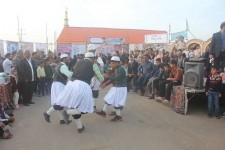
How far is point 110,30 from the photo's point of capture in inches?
1796

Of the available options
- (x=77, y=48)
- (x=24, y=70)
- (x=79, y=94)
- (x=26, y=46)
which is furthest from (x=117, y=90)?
(x=77, y=48)

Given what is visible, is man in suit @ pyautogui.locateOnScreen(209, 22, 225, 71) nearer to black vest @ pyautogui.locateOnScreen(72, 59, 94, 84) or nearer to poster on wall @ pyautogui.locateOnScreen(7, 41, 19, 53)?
black vest @ pyautogui.locateOnScreen(72, 59, 94, 84)

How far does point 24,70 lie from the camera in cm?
1166

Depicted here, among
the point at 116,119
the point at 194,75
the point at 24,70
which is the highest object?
the point at 24,70

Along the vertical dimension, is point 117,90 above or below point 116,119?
above

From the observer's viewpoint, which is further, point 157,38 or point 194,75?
point 157,38

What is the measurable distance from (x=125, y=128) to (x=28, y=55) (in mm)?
5605

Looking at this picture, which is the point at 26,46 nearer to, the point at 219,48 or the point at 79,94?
the point at 219,48

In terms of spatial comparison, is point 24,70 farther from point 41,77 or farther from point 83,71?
point 83,71

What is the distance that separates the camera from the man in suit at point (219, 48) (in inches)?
364

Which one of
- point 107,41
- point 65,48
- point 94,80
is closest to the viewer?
point 94,80

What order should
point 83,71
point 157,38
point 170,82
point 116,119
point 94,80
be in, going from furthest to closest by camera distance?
point 157,38, point 170,82, point 94,80, point 116,119, point 83,71

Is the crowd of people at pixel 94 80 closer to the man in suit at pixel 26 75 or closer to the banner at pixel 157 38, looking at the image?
the man in suit at pixel 26 75

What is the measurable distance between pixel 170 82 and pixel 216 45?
2.37 m
